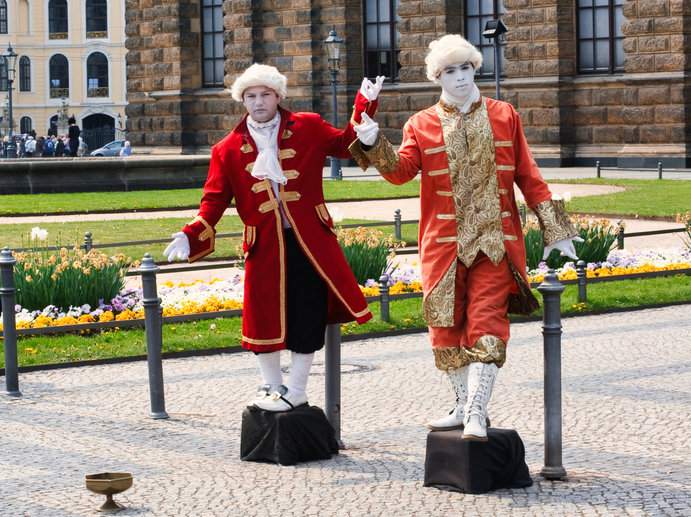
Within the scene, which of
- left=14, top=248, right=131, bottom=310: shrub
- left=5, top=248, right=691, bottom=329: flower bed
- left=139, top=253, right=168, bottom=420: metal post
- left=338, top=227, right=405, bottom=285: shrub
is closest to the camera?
left=139, top=253, right=168, bottom=420: metal post

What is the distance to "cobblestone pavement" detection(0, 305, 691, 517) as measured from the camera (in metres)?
6.81

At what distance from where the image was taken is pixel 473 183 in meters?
7.25

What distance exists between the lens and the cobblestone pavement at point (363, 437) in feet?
22.4

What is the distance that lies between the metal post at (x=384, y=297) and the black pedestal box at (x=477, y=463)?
17.8 feet

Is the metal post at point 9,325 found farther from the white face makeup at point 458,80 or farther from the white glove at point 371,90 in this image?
the white face makeup at point 458,80

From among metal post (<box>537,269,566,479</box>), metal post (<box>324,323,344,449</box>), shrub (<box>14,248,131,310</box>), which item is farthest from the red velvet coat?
shrub (<box>14,248,131,310</box>)

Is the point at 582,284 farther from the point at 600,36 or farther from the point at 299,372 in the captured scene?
the point at 600,36

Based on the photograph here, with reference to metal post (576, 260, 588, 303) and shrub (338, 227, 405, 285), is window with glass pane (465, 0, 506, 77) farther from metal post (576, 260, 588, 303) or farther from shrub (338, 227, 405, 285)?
metal post (576, 260, 588, 303)

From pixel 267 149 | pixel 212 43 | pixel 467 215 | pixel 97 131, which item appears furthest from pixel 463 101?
pixel 97 131

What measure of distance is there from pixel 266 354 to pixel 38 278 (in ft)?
16.3

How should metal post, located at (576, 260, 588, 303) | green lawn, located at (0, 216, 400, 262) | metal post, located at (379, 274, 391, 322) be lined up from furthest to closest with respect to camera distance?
1. green lawn, located at (0, 216, 400, 262)
2. metal post, located at (576, 260, 588, 303)
3. metal post, located at (379, 274, 391, 322)

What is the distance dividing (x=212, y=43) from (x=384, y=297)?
32858mm

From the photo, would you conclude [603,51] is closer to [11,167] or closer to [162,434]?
[11,167]

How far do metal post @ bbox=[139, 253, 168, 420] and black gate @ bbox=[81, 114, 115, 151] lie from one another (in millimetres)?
73209
